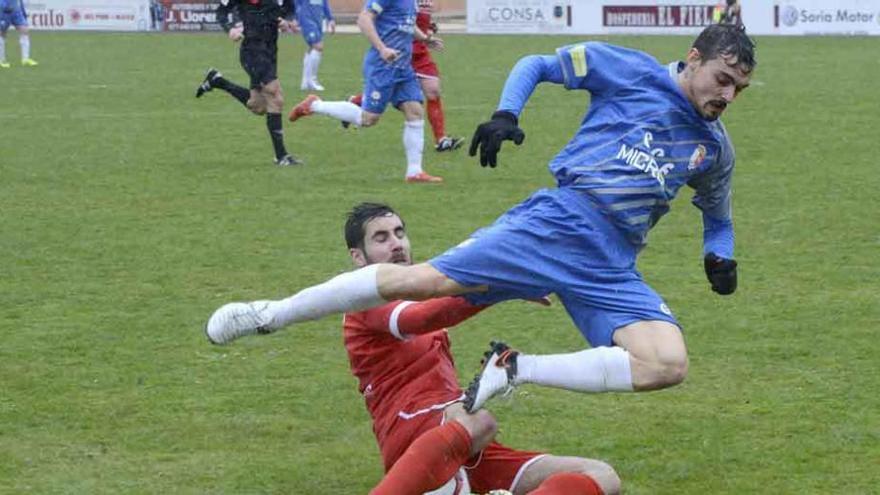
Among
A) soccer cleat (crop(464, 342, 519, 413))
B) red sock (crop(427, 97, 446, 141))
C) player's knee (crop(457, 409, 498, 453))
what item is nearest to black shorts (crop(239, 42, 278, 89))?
red sock (crop(427, 97, 446, 141))

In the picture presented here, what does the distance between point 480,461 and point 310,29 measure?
19938 mm

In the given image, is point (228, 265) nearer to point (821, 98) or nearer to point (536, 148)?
point (536, 148)

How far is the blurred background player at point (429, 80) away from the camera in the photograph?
1608 centimetres

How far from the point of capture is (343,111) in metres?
15.0

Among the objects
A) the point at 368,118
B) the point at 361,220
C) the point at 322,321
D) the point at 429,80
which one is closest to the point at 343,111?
the point at 368,118

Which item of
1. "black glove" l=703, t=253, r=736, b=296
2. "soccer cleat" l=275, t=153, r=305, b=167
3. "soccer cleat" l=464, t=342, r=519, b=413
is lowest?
"soccer cleat" l=275, t=153, r=305, b=167

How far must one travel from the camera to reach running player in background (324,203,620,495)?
5426 millimetres

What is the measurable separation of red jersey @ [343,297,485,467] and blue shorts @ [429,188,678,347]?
16 cm

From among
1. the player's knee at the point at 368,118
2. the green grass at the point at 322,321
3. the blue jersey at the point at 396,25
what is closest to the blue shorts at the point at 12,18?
the green grass at the point at 322,321

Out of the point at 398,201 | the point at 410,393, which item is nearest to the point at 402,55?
the point at 398,201

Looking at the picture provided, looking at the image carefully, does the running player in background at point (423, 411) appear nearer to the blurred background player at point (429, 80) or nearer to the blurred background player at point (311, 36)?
the blurred background player at point (429, 80)

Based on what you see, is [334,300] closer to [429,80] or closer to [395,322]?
[395,322]

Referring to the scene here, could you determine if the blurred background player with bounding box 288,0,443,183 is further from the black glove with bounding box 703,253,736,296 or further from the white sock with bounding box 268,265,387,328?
the white sock with bounding box 268,265,387,328

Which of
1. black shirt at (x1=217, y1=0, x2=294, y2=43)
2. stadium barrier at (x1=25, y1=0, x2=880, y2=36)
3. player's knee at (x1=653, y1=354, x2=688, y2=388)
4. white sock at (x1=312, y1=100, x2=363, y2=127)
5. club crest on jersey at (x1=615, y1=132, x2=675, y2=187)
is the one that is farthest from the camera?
stadium barrier at (x1=25, y1=0, x2=880, y2=36)
